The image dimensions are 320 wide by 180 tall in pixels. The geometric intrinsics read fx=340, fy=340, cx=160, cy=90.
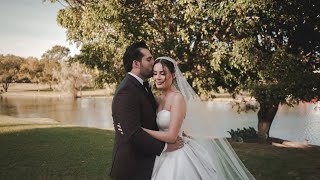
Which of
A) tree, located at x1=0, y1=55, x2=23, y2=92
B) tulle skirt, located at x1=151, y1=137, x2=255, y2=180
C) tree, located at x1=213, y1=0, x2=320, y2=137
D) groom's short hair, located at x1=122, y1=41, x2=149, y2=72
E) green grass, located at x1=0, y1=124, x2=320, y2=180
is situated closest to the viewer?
groom's short hair, located at x1=122, y1=41, x2=149, y2=72

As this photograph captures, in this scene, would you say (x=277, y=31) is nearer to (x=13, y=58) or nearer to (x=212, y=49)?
(x=212, y=49)

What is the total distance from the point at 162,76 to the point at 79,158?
859 centimetres

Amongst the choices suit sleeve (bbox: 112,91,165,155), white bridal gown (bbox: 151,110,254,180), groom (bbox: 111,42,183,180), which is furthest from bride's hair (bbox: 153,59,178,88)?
suit sleeve (bbox: 112,91,165,155)

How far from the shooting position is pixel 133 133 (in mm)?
3828

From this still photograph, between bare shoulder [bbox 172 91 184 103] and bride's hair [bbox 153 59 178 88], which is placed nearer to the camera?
bare shoulder [bbox 172 91 184 103]

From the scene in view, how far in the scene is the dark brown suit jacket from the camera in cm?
384

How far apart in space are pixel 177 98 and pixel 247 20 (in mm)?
8261

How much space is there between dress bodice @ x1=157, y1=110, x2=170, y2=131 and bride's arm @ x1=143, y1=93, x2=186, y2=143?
0.11 metres

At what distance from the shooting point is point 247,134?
19.0 m

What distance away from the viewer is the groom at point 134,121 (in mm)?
3842

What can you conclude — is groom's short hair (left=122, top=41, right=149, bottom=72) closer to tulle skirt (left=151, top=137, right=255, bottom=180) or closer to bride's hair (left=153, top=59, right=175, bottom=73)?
bride's hair (left=153, top=59, right=175, bottom=73)

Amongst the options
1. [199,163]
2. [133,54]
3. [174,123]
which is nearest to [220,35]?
[199,163]

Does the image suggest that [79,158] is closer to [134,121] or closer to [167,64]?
[167,64]

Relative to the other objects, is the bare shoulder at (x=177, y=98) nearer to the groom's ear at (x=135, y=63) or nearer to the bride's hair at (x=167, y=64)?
the bride's hair at (x=167, y=64)
